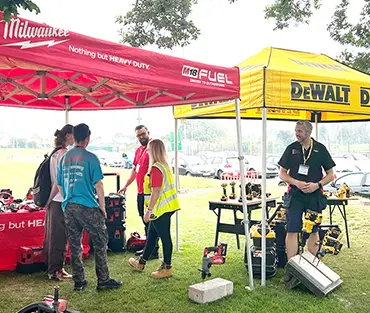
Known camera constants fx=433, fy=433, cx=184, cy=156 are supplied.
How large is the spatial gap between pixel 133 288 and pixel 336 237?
238cm

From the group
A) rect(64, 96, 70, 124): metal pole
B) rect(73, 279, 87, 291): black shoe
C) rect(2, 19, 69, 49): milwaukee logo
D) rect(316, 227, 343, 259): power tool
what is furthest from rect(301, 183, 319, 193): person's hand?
rect(64, 96, 70, 124): metal pole

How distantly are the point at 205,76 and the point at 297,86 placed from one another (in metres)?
1.12

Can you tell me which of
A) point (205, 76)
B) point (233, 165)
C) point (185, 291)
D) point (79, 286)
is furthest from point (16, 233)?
point (233, 165)

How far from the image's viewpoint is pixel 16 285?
15.0ft

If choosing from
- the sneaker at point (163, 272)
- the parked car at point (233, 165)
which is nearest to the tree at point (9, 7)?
the sneaker at point (163, 272)

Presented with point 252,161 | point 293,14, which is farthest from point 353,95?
point 252,161

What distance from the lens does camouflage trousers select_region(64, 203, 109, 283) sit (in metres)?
4.17

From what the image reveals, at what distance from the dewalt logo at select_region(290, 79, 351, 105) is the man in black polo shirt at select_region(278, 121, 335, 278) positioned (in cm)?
29

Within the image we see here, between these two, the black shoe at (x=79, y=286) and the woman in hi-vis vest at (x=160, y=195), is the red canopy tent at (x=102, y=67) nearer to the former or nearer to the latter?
the woman in hi-vis vest at (x=160, y=195)

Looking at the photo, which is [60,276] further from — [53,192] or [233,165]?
[233,165]

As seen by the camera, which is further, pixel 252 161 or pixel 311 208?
pixel 252 161

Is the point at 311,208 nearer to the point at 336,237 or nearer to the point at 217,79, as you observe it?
the point at 336,237

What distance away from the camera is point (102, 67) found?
10.8 ft

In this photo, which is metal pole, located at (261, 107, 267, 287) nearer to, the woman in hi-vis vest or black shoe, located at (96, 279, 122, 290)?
the woman in hi-vis vest
